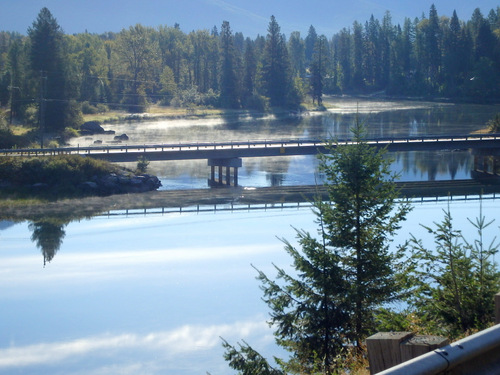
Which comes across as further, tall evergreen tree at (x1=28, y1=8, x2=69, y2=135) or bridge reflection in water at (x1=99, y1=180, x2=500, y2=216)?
tall evergreen tree at (x1=28, y1=8, x2=69, y2=135)

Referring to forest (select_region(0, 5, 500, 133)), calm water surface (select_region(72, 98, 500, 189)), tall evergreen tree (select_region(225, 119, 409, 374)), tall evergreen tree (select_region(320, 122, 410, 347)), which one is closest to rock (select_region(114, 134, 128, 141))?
calm water surface (select_region(72, 98, 500, 189))

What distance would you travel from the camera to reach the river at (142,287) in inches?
645

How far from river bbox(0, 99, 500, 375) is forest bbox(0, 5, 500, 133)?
125ft

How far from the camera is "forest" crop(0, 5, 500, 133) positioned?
7538cm

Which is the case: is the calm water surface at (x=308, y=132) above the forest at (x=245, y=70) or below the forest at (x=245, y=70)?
below

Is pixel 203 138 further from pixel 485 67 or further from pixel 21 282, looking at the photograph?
pixel 485 67

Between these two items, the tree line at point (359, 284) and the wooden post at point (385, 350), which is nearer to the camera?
the wooden post at point (385, 350)

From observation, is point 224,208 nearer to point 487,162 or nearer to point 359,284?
point 487,162

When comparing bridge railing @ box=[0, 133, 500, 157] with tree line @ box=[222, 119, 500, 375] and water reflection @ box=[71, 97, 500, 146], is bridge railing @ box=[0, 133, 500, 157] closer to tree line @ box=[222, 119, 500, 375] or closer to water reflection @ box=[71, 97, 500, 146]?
water reflection @ box=[71, 97, 500, 146]

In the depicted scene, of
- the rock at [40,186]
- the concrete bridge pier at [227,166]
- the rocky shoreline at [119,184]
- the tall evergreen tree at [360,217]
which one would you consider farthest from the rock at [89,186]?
the tall evergreen tree at [360,217]

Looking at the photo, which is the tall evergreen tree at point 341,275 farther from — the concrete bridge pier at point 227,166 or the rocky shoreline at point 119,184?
the concrete bridge pier at point 227,166

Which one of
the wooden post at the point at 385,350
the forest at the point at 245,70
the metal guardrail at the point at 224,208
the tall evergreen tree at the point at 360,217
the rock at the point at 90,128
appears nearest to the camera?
the wooden post at the point at 385,350

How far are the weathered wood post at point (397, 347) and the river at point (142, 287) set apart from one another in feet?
33.9

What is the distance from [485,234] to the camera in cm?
2328
